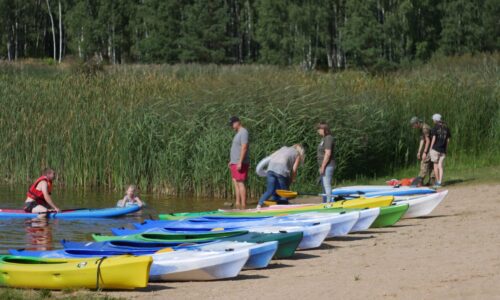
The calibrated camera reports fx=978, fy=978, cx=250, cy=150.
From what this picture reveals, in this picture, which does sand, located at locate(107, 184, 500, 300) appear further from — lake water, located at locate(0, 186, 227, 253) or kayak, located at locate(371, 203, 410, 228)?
lake water, located at locate(0, 186, 227, 253)

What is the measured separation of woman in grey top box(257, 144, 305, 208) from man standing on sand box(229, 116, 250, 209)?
84 centimetres

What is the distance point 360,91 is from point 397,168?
7.61ft

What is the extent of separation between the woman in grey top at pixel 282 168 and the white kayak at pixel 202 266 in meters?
6.26

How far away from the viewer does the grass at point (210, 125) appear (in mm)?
21797

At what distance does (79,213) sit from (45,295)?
8383 mm

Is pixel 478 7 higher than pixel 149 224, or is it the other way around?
pixel 478 7

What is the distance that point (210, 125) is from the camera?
22141 millimetres

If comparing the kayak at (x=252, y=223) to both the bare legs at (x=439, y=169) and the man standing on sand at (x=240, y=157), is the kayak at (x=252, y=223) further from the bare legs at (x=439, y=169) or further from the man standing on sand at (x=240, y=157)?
the bare legs at (x=439, y=169)

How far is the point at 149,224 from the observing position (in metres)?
14.6

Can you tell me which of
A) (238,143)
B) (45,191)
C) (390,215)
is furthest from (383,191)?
(45,191)

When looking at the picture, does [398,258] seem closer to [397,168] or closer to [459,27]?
[397,168]

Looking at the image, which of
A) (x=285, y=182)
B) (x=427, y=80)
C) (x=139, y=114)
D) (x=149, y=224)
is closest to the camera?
(x=149, y=224)

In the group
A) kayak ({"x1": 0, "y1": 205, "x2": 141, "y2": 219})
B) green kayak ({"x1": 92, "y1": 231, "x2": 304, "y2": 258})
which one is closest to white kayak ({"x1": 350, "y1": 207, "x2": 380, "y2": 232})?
green kayak ({"x1": 92, "y1": 231, "x2": 304, "y2": 258})

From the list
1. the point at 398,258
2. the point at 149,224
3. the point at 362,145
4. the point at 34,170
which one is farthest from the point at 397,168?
the point at 398,258
